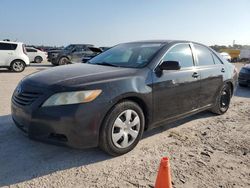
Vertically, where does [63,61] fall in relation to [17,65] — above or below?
below

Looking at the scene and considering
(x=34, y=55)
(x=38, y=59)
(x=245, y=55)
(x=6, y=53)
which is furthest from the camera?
(x=245, y=55)

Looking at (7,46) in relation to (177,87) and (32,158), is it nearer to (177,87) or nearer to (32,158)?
(32,158)

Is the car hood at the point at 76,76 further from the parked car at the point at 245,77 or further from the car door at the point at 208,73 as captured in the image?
the parked car at the point at 245,77

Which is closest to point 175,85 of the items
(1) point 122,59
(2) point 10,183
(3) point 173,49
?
(3) point 173,49

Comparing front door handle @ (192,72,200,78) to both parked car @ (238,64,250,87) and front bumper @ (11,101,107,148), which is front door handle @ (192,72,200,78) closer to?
front bumper @ (11,101,107,148)

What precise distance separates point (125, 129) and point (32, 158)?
1285mm

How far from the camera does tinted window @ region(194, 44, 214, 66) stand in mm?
5126

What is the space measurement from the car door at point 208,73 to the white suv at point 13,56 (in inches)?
459

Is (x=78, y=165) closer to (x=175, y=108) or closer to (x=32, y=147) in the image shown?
(x=32, y=147)

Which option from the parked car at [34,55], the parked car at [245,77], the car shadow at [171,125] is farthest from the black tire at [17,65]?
the car shadow at [171,125]

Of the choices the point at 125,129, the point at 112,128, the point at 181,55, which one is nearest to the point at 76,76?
the point at 112,128

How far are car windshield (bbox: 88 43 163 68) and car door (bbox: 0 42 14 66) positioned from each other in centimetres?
1075

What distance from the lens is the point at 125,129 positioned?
3672mm

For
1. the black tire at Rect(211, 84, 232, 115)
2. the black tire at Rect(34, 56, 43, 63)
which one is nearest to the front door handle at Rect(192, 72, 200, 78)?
the black tire at Rect(211, 84, 232, 115)
